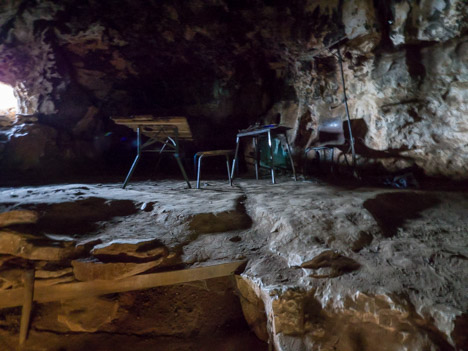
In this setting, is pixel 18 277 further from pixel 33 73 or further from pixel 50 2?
pixel 33 73

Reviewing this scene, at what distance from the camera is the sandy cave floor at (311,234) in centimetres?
155

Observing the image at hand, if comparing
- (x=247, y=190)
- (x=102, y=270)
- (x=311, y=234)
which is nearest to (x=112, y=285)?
(x=102, y=270)

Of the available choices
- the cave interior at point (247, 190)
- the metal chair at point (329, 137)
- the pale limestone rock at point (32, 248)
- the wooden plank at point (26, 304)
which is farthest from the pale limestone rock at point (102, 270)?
the metal chair at point (329, 137)

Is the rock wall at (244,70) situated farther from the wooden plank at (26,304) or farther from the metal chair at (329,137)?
the wooden plank at (26,304)

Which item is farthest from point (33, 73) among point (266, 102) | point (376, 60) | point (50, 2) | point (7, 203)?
point (376, 60)

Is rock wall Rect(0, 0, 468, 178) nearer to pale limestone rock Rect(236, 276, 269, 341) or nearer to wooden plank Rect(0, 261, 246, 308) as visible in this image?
pale limestone rock Rect(236, 276, 269, 341)

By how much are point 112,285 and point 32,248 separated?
2.61 ft

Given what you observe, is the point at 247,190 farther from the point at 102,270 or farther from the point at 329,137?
the point at 329,137

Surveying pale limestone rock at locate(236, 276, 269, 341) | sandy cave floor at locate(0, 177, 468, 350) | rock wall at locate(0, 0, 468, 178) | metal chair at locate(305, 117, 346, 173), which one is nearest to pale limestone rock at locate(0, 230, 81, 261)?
sandy cave floor at locate(0, 177, 468, 350)

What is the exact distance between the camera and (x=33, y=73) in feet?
22.2

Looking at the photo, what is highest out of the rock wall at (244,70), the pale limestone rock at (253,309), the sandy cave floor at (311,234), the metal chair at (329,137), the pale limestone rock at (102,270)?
the rock wall at (244,70)

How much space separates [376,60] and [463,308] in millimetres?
4655

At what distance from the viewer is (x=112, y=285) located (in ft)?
6.35

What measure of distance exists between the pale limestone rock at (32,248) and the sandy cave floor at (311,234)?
0.13 m
